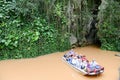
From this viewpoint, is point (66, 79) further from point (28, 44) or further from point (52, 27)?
point (52, 27)

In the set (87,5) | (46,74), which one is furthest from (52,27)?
(46,74)

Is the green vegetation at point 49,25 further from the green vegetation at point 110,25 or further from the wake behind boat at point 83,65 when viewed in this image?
the wake behind boat at point 83,65

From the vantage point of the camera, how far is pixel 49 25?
9.34 metres

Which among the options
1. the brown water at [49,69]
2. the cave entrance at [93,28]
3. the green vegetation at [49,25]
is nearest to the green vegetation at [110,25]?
the green vegetation at [49,25]

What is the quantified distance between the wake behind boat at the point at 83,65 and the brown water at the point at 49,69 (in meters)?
0.15

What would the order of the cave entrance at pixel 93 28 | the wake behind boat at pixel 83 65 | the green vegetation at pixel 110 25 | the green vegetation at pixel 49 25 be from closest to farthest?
1. the wake behind boat at pixel 83 65
2. the green vegetation at pixel 49 25
3. the green vegetation at pixel 110 25
4. the cave entrance at pixel 93 28

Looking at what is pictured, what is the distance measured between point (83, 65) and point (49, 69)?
1.13 m

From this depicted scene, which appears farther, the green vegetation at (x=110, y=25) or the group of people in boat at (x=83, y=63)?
the green vegetation at (x=110, y=25)

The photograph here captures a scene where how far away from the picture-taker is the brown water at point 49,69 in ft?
22.5

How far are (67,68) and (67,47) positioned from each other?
2.13 m

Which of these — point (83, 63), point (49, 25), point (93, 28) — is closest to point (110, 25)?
point (93, 28)

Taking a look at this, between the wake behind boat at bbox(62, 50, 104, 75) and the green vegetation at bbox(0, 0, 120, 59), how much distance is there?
135cm

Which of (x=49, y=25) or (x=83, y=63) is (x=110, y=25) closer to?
(x=49, y=25)

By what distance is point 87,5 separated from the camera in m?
10.1
